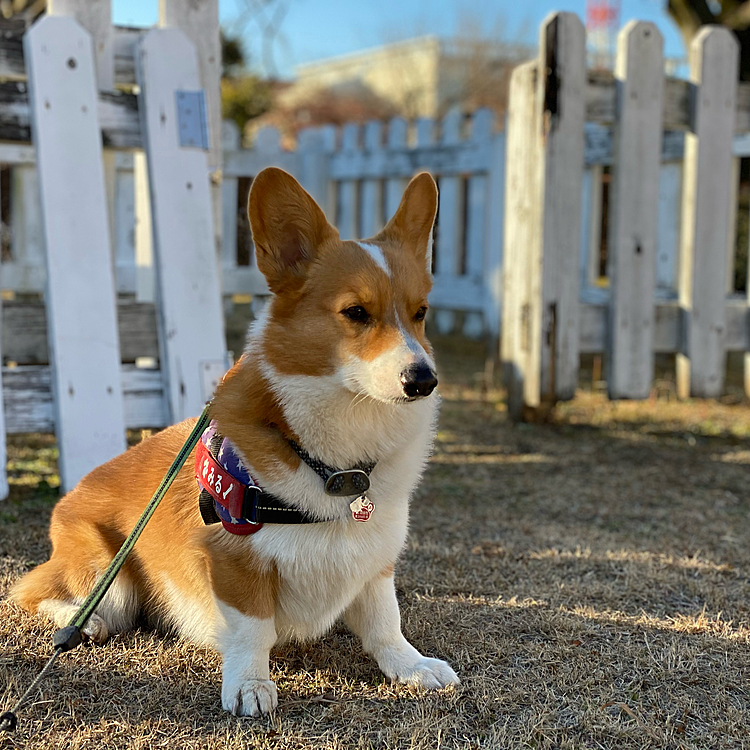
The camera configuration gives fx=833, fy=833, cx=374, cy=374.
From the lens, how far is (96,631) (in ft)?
7.62

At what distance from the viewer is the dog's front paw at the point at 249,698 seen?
6.49ft

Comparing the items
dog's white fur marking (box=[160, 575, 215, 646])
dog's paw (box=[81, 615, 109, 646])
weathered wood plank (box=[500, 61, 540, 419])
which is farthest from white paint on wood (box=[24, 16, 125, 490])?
weathered wood plank (box=[500, 61, 540, 419])

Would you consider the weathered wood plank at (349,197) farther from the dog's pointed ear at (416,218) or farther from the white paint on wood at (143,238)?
the dog's pointed ear at (416,218)

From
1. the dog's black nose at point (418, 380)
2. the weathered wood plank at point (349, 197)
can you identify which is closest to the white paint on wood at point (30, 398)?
the dog's black nose at point (418, 380)

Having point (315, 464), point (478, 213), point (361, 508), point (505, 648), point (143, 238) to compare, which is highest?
point (478, 213)

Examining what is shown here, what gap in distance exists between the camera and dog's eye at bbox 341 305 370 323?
1.97 meters

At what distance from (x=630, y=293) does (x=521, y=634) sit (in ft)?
10.4

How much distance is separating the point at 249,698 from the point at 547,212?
367 centimetres

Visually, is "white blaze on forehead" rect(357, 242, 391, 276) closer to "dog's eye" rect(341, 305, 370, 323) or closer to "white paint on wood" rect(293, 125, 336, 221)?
"dog's eye" rect(341, 305, 370, 323)

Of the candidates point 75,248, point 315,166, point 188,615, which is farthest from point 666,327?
point 315,166

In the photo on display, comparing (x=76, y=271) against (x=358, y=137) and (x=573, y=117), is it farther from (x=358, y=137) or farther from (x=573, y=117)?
(x=358, y=137)

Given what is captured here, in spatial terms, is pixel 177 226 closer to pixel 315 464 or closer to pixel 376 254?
pixel 376 254

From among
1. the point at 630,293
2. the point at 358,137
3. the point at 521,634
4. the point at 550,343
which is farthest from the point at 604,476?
the point at 358,137

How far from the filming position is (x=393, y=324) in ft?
6.45
